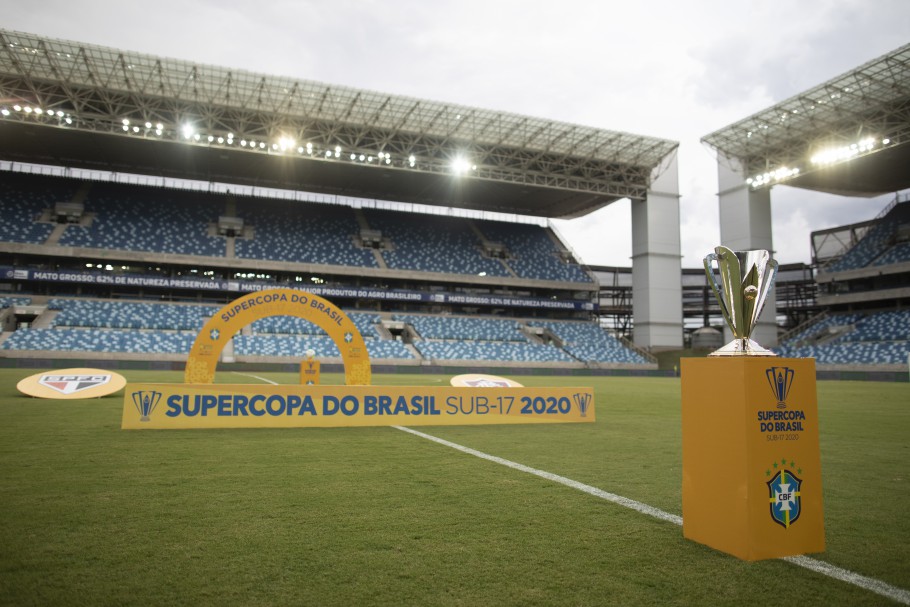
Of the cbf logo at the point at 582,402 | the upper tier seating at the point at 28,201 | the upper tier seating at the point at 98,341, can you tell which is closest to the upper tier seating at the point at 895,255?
the cbf logo at the point at 582,402

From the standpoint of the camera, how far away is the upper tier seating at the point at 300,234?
4688 cm

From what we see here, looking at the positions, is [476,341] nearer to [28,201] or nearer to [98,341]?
[98,341]

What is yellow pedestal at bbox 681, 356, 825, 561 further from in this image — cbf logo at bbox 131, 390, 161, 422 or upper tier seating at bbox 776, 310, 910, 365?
upper tier seating at bbox 776, 310, 910, 365

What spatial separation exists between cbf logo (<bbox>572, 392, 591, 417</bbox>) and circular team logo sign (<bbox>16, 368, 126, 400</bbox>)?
36.4ft

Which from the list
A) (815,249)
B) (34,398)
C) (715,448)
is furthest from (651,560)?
(815,249)

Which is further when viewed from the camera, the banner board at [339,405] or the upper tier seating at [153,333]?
the upper tier seating at [153,333]

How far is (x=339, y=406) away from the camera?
10.5 m

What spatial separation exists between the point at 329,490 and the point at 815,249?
64.5m

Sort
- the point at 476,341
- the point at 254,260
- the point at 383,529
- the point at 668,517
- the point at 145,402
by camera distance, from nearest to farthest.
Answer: the point at 383,529 → the point at 668,517 → the point at 145,402 → the point at 254,260 → the point at 476,341

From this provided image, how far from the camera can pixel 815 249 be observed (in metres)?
58.1

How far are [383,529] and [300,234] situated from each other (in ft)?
155

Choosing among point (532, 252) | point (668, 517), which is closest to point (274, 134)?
point (532, 252)

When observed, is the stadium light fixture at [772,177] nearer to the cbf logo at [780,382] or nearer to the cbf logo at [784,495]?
the cbf logo at [780,382]

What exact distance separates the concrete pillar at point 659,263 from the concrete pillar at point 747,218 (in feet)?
11.9
